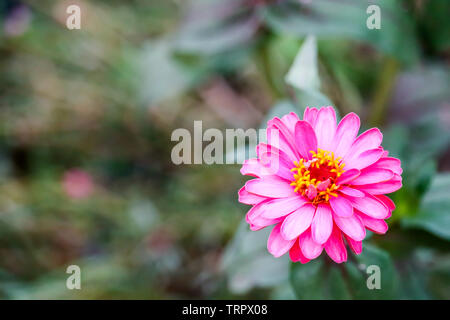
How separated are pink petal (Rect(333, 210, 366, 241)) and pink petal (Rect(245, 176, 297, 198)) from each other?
0.06 meters

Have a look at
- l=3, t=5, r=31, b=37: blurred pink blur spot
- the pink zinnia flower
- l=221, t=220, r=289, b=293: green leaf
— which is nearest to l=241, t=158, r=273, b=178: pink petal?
the pink zinnia flower

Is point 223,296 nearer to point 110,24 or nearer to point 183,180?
point 183,180

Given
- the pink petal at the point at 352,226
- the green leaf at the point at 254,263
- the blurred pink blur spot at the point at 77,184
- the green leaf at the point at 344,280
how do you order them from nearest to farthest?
the pink petal at the point at 352,226
the green leaf at the point at 344,280
the green leaf at the point at 254,263
the blurred pink blur spot at the point at 77,184

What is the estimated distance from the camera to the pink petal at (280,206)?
44 cm

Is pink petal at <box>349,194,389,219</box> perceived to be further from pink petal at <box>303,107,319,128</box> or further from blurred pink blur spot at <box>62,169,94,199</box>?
blurred pink blur spot at <box>62,169,94,199</box>

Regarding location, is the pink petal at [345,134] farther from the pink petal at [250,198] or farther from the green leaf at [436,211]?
the green leaf at [436,211]

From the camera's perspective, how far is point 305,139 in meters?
0.48

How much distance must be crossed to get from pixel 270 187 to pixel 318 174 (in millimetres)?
55

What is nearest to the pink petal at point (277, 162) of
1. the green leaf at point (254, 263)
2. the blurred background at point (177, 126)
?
the blurred background at point (177, 126)

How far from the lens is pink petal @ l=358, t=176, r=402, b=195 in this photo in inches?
17.4

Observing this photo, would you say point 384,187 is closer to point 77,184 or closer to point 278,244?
point 278,244

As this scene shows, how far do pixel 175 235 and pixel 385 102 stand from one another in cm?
57

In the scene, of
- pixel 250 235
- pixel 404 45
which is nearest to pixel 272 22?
pixel 404 45

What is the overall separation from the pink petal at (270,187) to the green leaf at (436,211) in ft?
0.79
